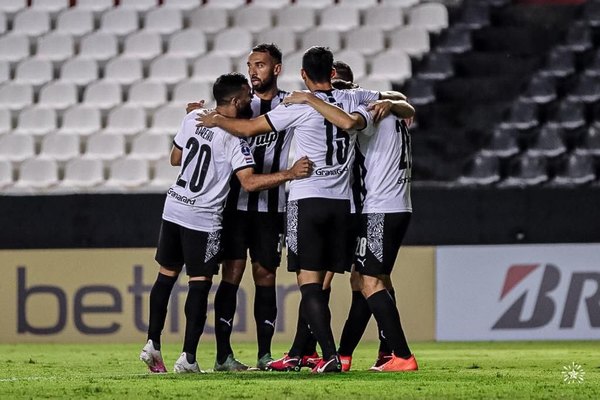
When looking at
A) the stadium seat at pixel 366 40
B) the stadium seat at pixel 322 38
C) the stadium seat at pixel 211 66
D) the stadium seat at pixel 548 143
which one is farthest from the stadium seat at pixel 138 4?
the stadium seat at pixel 548 143

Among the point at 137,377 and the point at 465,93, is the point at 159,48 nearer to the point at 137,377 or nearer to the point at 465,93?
the point at 465,93

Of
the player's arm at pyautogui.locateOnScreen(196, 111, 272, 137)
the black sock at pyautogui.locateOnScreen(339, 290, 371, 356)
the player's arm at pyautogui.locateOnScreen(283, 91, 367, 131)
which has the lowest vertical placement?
the black sock at pyautogui.locateOnScreen(339, 290, 371, 356)

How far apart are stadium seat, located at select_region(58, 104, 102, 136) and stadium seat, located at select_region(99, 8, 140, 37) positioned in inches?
52.6

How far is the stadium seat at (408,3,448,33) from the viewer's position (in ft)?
44.8

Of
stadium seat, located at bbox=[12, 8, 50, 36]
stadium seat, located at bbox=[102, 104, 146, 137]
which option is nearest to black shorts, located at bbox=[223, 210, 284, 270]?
stadium seat, located at bbox=[102, 104, 146, 137]

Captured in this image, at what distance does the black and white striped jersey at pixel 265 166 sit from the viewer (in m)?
7.39

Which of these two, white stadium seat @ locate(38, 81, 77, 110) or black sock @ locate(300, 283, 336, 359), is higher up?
white stadium seat @ locate(38, 81, 77, 110)

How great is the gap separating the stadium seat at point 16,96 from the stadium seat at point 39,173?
1.09 metres

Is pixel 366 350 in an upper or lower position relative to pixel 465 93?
lower

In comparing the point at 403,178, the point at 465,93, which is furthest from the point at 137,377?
the point at 465,93

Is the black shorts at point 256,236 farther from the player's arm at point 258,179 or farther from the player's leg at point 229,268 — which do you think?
the player's arm at point 258,179

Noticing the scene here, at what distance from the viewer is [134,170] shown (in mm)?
12438

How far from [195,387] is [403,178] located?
6.15ft

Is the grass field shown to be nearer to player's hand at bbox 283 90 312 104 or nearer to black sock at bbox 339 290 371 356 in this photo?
black sock at bbox 339 290 371 356
